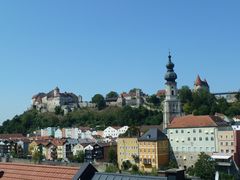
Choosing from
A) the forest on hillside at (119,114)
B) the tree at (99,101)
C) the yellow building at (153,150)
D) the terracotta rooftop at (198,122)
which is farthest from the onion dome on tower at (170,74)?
the tree at (99,101)

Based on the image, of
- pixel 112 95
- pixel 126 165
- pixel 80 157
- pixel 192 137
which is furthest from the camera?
pixel 112 95

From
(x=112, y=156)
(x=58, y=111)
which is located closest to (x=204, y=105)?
(x=112, y=156)

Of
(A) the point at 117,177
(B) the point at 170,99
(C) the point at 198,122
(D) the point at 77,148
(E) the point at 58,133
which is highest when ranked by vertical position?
(B) the point at 170,99

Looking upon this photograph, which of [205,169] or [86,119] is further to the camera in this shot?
[86,119]

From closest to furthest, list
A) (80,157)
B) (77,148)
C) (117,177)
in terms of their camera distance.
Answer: (117,177)
(80,157)
(77,148)

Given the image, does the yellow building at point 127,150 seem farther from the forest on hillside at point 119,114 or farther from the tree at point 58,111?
the tree at point 58,111

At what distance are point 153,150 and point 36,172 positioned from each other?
4354 centimetres

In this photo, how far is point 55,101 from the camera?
150500 mm

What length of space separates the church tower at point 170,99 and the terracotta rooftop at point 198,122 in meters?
9.31

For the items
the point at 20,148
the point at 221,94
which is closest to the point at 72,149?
Result: the point at 20,148

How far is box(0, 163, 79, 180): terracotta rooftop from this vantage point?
958 inches

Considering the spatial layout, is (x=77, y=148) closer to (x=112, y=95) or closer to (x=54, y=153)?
(x=54, y=153)

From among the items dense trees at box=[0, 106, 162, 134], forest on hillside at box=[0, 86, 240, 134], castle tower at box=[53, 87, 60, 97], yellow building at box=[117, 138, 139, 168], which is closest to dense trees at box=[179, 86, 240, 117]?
forest on hillside at box=[0, 86, 240, 134]

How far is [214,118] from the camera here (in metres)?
A: 67.4
